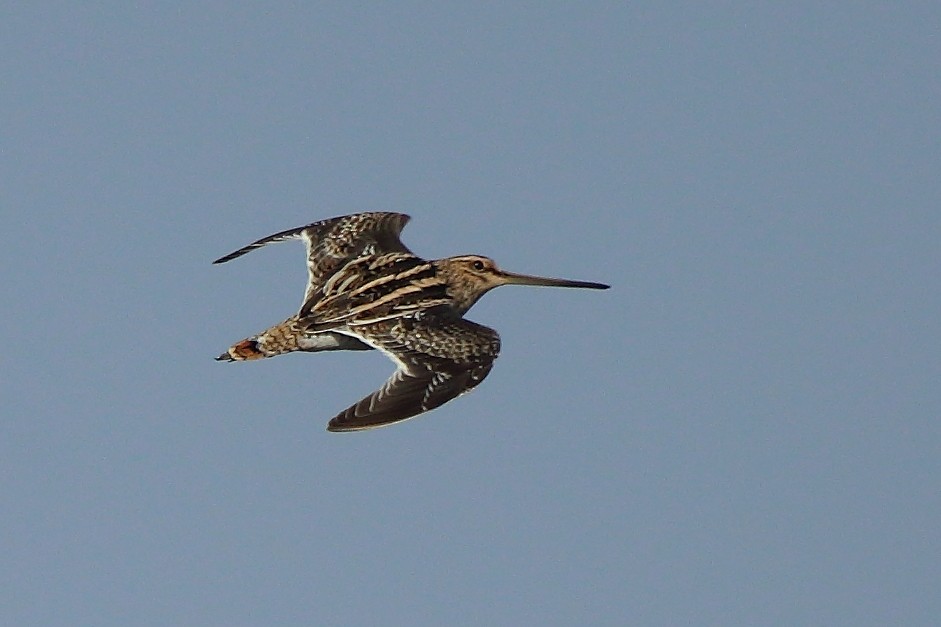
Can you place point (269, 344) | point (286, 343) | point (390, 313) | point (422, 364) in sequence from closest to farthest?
point (422, 364)
point (390, 313)
point (286, 343)
point (269, 344)

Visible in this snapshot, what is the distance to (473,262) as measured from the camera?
77.2 ft

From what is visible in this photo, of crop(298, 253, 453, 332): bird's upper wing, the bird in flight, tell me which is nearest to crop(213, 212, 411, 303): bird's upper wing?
the bird in flight

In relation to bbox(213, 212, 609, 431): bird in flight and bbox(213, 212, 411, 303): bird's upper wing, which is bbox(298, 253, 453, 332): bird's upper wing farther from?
bbox(213, 212, 411, 303): bird's upper wing

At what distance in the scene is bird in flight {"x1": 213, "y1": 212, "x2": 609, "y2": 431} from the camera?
20.4 metres

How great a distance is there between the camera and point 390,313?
21.9m

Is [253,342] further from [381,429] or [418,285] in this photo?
[381,429]

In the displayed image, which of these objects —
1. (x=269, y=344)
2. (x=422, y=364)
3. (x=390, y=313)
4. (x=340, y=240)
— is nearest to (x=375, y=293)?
(x=390, y=313)

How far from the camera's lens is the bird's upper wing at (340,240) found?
79.3 feet

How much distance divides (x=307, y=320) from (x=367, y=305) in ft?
2.87

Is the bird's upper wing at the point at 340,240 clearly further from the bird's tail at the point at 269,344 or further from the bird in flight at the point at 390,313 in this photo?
the bird's tail at the point at 269,344

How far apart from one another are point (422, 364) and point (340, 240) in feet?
14.1

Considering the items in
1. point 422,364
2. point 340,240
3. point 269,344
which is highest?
point 340,240

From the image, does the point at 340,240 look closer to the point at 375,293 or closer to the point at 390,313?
the point at 375,293

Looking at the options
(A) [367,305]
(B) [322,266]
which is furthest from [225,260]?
(A) [367,305]
